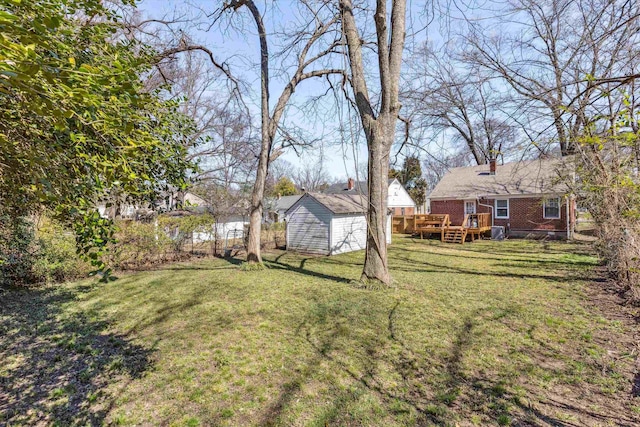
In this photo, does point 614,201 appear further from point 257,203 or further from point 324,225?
point 324,225

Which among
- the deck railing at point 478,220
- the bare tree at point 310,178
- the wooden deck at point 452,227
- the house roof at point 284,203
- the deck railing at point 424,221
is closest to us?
the wooden deck at point 452,227

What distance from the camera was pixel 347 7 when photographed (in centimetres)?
696

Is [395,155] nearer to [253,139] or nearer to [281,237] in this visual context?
[253,139]

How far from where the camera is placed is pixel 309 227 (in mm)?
14469

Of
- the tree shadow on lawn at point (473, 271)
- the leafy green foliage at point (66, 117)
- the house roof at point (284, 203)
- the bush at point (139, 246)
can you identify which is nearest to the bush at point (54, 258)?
the bush at point (139, 246)

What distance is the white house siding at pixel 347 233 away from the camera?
1384cm

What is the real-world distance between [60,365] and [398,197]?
29995 mm

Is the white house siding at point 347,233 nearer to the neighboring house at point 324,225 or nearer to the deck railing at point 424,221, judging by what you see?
the neighboring house at point 324,225

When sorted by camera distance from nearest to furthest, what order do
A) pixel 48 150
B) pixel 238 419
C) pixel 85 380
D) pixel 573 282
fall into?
pixel 48 150, pixel 238 419, pixel 85 380, pixel 573 282

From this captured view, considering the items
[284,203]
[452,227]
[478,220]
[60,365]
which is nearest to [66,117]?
[60,365]

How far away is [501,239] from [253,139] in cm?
1402

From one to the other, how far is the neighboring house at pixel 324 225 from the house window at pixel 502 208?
9.08m

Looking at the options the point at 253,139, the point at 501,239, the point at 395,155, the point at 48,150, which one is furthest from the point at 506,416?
the point at 501,239

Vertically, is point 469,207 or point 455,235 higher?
point 469,207
